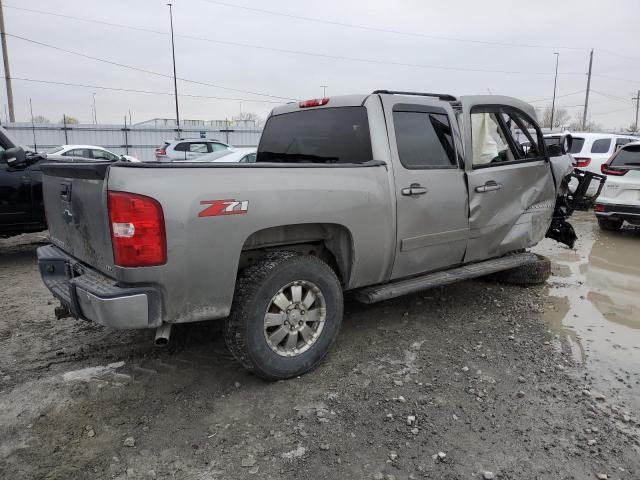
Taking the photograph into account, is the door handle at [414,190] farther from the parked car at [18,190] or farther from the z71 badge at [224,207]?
the parked car at [18,190]

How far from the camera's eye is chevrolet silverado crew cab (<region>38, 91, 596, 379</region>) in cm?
262

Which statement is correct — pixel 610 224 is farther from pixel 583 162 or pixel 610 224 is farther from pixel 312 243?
pixel 312 243

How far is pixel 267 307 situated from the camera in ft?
9.99

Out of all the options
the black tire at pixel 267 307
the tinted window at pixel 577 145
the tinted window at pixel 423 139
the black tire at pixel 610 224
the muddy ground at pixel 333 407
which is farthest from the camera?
the tinted window at pixel 577 145

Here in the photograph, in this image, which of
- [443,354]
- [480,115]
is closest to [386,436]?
[443,354]

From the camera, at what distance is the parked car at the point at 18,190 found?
20.3ft

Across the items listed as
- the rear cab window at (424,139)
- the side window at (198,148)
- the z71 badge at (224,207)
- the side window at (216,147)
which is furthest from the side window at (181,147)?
the z71 badge at (224,207)

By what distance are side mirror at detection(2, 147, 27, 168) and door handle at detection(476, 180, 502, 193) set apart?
563cm

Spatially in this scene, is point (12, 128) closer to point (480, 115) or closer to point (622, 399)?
point (480, 115)

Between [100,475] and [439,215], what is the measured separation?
114 inches

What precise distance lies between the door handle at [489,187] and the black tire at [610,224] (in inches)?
225

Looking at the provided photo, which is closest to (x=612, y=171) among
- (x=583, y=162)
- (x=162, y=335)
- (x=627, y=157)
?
A: (x=627, y=157)

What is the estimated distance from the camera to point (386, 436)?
106 inches

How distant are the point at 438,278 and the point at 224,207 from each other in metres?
2.08
